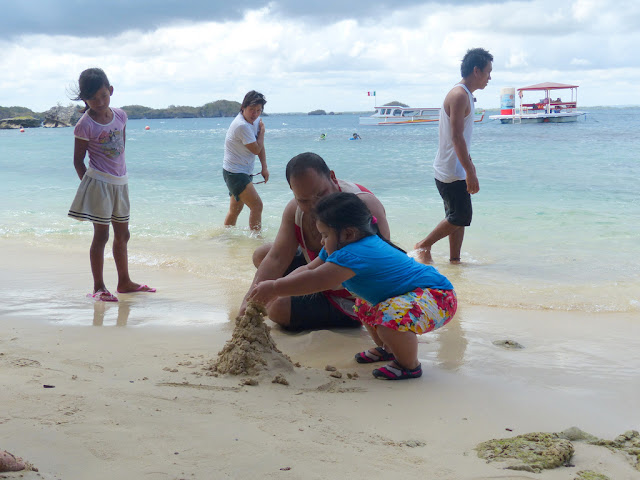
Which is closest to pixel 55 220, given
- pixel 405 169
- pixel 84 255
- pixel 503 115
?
pixel 84 255

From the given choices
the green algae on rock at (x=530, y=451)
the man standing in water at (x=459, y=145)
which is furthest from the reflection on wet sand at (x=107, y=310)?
the man standing in water at (x=459, y=145)

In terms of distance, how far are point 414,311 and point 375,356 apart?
0.46m

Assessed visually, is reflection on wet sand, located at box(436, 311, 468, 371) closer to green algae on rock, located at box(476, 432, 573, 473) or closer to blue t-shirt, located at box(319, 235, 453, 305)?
blue t-shirt, located at box(319, 235, 453, 305)

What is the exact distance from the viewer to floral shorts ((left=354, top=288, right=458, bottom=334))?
2979 millimetres

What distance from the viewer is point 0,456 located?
67.9 inches

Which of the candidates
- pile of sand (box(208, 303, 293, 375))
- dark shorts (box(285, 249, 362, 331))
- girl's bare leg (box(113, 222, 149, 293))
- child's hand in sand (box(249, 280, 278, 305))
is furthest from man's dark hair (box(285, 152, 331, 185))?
girl's bare leg (box(113, 222, 149, 293))

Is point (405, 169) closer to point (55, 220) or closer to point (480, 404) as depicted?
point (55, 220)

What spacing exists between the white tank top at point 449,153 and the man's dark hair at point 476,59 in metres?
0.16

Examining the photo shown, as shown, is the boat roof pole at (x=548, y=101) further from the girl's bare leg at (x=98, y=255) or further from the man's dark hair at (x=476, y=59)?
the girl's bare leg at (x=98, y=255)

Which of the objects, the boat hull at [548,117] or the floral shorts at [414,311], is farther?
the boat hull at [548,117]

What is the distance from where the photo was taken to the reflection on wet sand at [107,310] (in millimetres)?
4016

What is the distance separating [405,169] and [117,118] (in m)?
14.2

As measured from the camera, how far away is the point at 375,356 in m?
3.34

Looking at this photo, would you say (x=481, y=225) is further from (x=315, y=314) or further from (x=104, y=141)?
(x=104, y=141)
